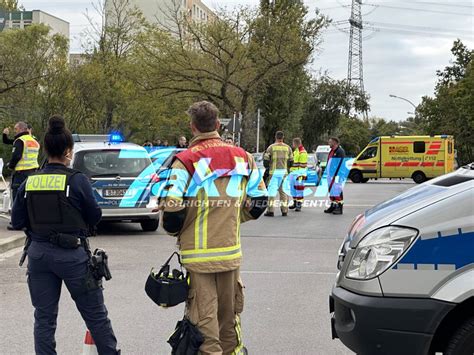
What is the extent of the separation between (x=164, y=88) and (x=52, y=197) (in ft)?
92.8

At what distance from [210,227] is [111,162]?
307 inches

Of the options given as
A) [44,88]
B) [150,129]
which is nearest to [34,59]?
[44,88]

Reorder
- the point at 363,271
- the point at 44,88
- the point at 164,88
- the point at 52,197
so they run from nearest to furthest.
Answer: the point at 363,271 < the point at 52,197 < the point at 44,88 < the point at 164,88

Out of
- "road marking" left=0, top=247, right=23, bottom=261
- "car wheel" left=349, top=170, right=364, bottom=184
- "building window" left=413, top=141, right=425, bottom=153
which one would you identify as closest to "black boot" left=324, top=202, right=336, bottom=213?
"road marking" left=0, top=247, right=23, bottom=261

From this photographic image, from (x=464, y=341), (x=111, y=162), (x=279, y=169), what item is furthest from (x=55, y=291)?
(x=279, y=169)

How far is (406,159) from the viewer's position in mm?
32031

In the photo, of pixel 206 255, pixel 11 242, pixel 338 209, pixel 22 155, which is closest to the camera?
pixel 206 255

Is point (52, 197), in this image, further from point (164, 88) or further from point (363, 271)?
point (164, 88)

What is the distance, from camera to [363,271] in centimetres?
375

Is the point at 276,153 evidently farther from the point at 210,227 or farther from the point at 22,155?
the point at 210,227

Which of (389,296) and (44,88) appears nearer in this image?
(389,296)

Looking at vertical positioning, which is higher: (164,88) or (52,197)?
(164,88)

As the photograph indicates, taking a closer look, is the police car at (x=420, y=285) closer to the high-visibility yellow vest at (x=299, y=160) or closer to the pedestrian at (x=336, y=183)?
the pedestrian at (x=336, y=183)

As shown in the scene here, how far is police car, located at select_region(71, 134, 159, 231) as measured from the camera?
1122 cm
